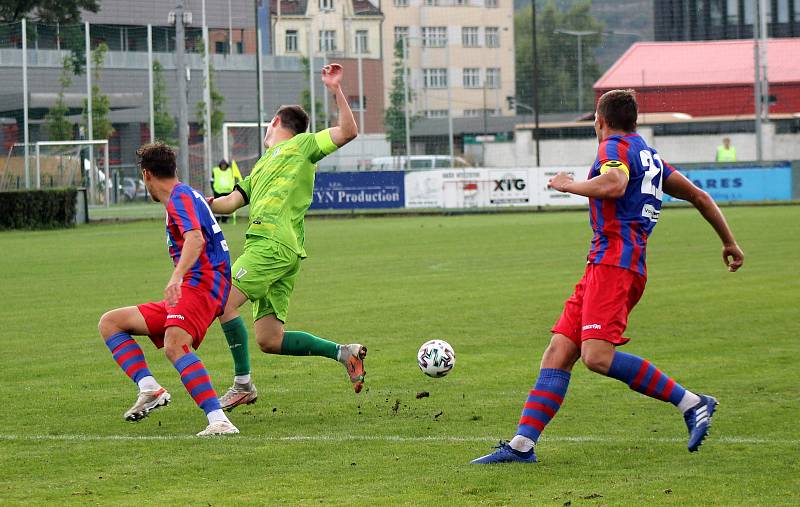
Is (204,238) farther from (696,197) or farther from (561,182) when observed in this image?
(696,197)

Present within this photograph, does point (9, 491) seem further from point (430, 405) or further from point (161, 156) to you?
point (430, 405)

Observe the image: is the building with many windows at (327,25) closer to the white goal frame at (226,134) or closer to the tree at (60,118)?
the tree at (60,118)

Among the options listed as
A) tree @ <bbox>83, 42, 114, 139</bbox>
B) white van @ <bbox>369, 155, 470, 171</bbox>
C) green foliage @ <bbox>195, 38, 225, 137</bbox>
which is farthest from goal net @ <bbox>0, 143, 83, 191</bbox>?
white van @ <bbox>369, 155, 470, 171</bbox>

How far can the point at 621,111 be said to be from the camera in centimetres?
630

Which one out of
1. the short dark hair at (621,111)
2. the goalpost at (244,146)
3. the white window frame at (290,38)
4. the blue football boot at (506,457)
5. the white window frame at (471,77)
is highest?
the white window frame at (290,38)

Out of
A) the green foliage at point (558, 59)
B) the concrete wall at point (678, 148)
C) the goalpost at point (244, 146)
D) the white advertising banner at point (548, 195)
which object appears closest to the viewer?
the white advertising banner at point (548, 195)

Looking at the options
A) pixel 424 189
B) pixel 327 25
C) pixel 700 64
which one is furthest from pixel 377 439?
pixel 327 25

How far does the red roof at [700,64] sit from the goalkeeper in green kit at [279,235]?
1562 inches

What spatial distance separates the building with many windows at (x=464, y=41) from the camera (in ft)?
235

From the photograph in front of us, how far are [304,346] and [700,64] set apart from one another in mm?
45462

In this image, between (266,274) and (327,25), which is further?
(327,25)

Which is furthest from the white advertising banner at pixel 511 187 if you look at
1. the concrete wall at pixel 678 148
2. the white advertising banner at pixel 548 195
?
the concrete wall at pixel 678 148

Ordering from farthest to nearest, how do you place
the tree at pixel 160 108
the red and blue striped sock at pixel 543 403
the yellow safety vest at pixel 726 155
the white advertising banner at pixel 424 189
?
the tree at pixel 160 108 → the yellow safety vest at pixel 726 155 → the white advertising banner at pixel 424 189 → the red and blue striped sock at pixel 543 403

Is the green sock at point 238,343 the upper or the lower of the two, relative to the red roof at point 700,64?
lower
